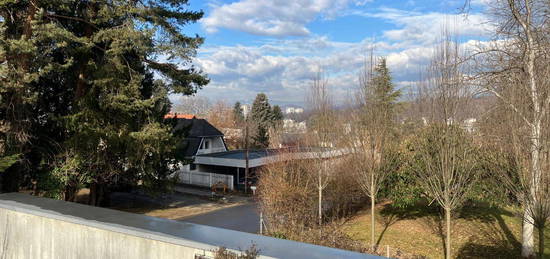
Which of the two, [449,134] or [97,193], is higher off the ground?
[449,134]

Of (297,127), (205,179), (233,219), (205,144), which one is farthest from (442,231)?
(205,144)

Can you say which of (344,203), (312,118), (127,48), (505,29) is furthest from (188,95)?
(505,29)

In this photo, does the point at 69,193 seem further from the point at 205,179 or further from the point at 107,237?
the point at 205,179

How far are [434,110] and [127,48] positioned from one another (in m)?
8.82

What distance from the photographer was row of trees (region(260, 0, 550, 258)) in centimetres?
701

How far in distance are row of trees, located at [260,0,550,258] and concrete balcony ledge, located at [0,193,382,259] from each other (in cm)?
456

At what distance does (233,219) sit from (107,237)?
425 inches

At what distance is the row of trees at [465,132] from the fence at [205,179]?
11.9 metres

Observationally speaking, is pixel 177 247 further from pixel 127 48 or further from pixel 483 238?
pixel 483 238

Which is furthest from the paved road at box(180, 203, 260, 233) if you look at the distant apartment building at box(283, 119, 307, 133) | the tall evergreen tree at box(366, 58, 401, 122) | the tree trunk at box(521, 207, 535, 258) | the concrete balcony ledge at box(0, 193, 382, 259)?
the tree trunk at box(521, 207, 535, 258)

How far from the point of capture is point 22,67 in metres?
9.60

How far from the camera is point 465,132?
26.2ft

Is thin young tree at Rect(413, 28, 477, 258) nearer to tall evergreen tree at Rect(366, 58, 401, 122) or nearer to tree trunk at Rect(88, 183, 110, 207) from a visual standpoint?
tall evergreen tree at Rect(366, 58, 401, 122)

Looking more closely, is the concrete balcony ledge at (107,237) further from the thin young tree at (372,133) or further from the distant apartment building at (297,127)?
the distant apartment building at (297,127)
